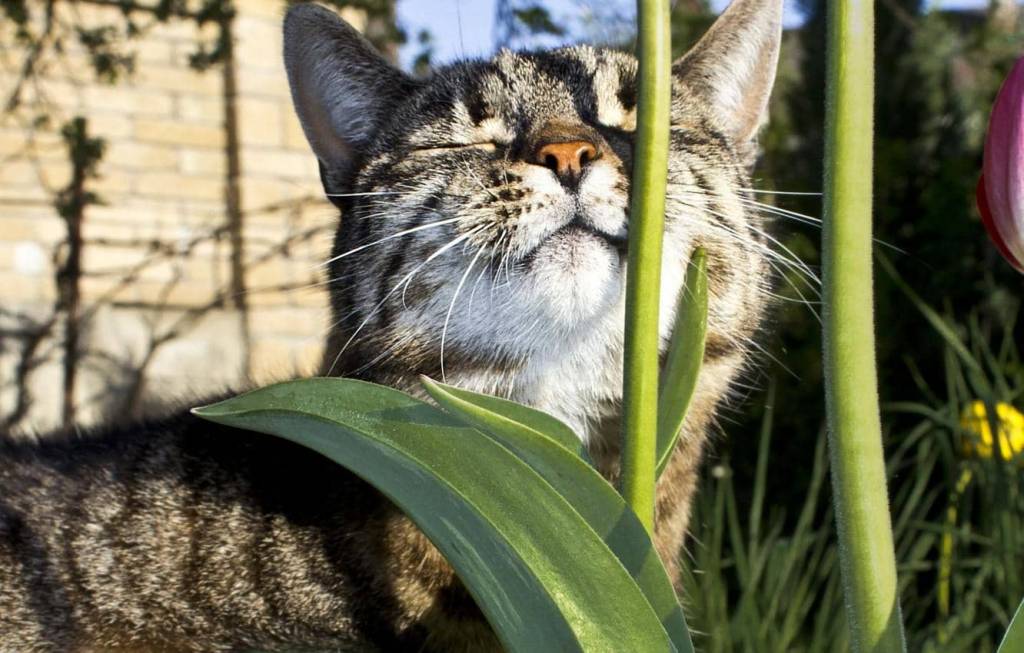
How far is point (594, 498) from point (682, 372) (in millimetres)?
202

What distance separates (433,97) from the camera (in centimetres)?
204

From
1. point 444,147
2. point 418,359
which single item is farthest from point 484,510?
point 444,147

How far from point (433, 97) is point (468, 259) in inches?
20.4

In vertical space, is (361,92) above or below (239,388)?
above

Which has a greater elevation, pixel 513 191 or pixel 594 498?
pixel 513 191

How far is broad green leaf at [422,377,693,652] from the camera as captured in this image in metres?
1.02

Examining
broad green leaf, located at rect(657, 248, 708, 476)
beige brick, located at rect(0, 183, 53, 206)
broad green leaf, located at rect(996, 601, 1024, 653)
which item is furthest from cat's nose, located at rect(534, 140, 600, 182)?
beige brick, located at rect(0, 183, 53, 206)

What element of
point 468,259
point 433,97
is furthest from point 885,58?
point 468,259

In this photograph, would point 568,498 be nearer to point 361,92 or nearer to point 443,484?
point 443,484

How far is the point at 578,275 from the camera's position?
1.57 m

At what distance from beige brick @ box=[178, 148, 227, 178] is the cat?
4620mm

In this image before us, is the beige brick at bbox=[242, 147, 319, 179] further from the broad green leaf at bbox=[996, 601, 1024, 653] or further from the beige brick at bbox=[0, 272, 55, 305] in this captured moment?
the broad green leaf at bbox=[996, 601, 1024, 653]

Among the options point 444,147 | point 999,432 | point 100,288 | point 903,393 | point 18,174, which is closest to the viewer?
point 444,147

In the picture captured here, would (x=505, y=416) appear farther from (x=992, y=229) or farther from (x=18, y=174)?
(x=18, y=174)
